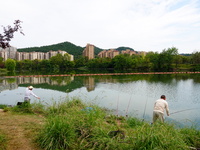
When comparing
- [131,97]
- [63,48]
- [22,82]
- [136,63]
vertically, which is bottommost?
[131,97]

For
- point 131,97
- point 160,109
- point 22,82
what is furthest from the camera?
point 22,82

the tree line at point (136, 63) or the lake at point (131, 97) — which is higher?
the tree line at point (136, 63)

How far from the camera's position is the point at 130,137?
3.87 metres

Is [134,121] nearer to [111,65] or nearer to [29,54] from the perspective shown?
[111,65]

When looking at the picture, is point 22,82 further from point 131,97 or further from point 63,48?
point 63,48

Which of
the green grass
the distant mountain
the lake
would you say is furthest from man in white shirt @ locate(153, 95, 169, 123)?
the distant mountain

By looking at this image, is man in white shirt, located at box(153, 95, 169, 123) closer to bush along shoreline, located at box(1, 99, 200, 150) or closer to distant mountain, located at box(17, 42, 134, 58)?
bush along shoreline, located at box(1, 99, 200, 150)

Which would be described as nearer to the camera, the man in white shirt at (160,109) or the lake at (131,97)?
the man in white shirt at (160,109)

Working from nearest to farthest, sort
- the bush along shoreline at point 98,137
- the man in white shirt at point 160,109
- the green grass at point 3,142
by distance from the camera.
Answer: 1. the bush along shoreline at point 98,137
2. the green grass at point 3,142
3. the man in white shirt at point 160,109

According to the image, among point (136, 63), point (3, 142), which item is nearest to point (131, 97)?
point (3, 142)

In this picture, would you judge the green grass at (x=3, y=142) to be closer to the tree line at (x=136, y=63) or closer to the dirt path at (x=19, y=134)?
the dirt path at (x=19, y=134)

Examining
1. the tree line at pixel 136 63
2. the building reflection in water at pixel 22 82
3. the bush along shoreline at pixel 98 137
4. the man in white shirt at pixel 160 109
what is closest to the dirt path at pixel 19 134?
the bush along shoreline at pixel 98 137

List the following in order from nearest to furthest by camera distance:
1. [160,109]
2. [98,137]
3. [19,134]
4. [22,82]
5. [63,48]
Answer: [98,137]
[19,134]
[160,109]
[22,82]
[63,48]

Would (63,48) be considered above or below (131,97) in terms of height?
above
